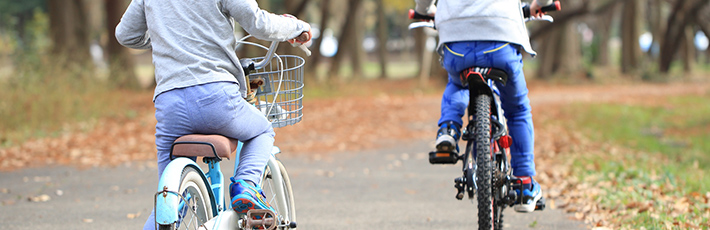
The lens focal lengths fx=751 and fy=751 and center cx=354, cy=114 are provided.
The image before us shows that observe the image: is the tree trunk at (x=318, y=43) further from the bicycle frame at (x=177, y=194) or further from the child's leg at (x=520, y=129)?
the bicycle frame at (x=177, y=194)

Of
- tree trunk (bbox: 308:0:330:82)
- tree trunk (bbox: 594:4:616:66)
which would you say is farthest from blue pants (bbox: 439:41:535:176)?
tree trunk (bbox: 594:4:616:66)

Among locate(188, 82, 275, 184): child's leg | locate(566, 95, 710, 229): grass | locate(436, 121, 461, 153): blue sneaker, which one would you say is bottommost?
locate(566, 95, 710, 229): grass

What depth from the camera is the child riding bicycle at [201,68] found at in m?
3.12

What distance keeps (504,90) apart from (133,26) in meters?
2.06

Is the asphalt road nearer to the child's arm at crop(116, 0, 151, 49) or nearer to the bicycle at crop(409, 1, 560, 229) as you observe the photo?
the bicycle at crop(409, 1, 560, 229)

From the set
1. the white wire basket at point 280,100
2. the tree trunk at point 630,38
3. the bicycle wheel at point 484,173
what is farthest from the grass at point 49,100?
the tree trunk at point 630,38

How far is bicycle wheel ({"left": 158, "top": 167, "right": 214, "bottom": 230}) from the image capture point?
3.01m

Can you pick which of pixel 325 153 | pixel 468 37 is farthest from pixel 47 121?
pixel 468 37

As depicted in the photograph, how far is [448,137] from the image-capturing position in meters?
4.04

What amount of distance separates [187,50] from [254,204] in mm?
718

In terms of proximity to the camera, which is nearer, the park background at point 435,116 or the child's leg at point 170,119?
the child's leg at point 170,119

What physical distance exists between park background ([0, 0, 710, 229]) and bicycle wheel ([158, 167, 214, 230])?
5.68ft

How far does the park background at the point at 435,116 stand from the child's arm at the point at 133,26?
1.73 meters

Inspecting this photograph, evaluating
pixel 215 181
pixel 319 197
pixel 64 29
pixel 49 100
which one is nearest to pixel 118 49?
pixel 64 29
